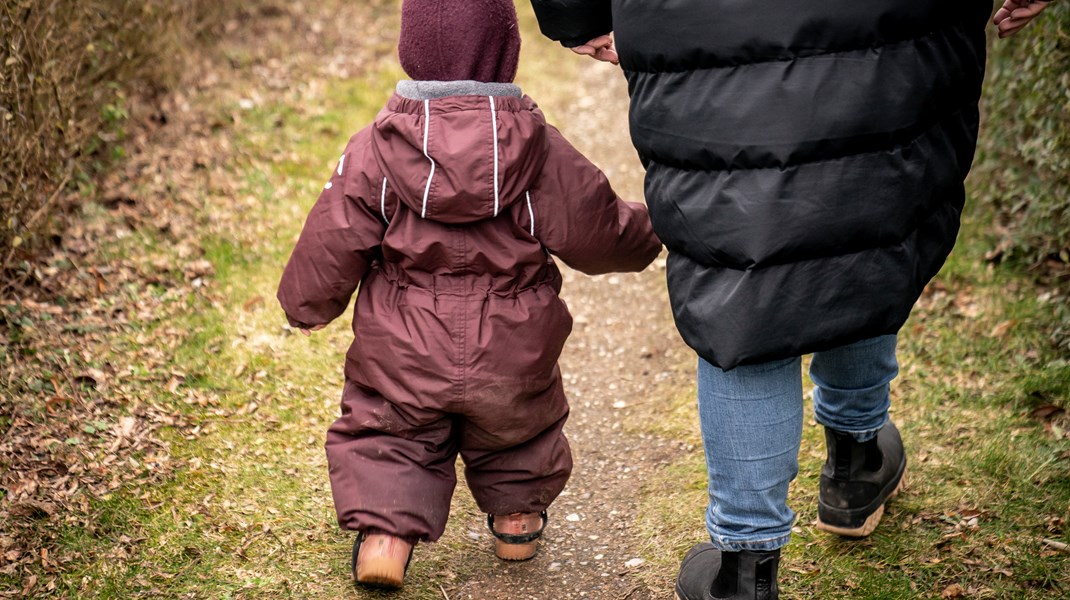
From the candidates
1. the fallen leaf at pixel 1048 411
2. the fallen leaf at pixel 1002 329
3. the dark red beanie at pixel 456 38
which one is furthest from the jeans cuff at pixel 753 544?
the fallen leaf at pixel 1002 329

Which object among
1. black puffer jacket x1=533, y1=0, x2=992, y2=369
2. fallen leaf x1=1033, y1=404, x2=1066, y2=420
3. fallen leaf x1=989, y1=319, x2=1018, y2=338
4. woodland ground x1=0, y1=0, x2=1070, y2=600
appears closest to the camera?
black puffer jacket x1=533, y1=0, x2=992, y2=369

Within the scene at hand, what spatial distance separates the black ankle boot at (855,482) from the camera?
2.96 m

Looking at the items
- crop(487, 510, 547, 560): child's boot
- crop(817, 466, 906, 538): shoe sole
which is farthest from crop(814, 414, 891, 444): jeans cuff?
crop(487, 510, 547, 560): child's boot

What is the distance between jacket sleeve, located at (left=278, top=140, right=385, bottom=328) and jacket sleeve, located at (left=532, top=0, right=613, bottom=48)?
2.21 ft

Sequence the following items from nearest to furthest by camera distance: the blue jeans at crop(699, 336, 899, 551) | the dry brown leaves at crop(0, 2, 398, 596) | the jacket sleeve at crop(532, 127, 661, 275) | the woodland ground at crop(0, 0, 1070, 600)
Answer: the blue jeans at crop(699, 336, 899, 551)
the jacket sleeve at crop(532, 127, 661, 275)
the woodland ground at crop(0, 0, 1070, 600)
the dry brown leaves at crop(0, 2, 398, 596)

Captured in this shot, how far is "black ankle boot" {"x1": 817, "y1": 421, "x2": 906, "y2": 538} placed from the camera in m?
2.96

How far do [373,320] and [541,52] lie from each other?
16.9 feet

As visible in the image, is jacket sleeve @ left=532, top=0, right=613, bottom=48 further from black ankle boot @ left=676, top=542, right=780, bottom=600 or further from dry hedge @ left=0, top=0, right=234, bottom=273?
dry hedge @ left=0, top=0, right=234, bottom=273

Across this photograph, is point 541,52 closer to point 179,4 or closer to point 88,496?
point 179,4

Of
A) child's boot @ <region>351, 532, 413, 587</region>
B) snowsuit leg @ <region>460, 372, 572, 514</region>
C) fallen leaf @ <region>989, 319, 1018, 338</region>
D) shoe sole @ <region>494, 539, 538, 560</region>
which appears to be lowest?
shoe sole @ <region>494, 539, 538, 560</region>

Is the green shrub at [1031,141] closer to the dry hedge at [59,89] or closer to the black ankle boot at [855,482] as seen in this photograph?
the black ankle boot at [855,482]

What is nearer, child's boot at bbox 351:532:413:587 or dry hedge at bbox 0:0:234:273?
child's boot at bbox 351:532:413:587

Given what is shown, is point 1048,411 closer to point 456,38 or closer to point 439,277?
point 439,277

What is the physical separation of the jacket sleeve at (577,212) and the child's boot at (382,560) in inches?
37.2
